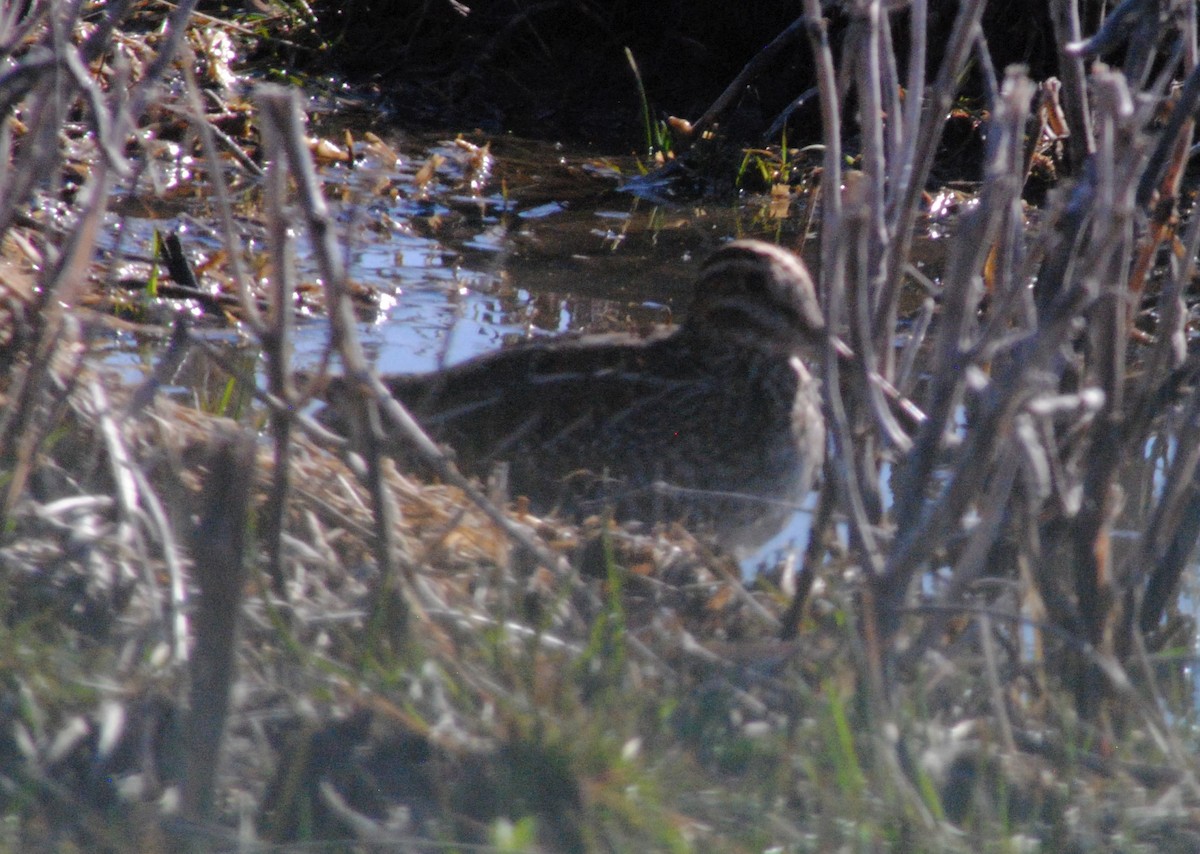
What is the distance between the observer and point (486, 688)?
2.73m

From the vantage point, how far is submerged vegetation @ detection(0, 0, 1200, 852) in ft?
8.38

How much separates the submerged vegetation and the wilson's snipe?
0.51m

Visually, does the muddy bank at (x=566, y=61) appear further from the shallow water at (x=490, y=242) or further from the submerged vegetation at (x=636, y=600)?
the submerged vegetation at (x=636, y=600)

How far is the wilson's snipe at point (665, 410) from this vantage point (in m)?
4.43

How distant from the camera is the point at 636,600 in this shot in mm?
3596

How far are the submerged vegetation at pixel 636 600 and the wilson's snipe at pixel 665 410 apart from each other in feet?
1.66

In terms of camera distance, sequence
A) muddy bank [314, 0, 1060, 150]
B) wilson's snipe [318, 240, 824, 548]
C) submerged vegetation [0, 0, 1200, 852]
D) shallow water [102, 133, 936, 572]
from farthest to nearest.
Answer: muddy bank [314, 0, 1060, 150] < shallow water [102, 133, 936, 572] < wilson's snipe [318, 240, 824, 548] < submerged vegetation [0, 0, 1200, 852]

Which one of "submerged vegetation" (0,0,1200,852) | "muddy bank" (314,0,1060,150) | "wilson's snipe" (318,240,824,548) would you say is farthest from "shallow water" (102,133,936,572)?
"submerged vegetation" (0,0,1200,852)

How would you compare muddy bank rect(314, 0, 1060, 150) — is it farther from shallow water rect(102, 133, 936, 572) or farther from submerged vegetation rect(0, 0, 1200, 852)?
submerged vegetation rect(0, 0, 1200, 852)

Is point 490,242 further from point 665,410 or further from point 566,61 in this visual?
point 566,61

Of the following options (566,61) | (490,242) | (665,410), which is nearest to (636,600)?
(665,410)

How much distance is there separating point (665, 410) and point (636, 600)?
1.14 metres

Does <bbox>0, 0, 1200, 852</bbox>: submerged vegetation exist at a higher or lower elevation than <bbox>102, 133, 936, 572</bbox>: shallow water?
lower

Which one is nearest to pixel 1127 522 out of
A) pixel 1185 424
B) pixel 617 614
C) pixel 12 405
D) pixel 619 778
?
pixel 1185 424
